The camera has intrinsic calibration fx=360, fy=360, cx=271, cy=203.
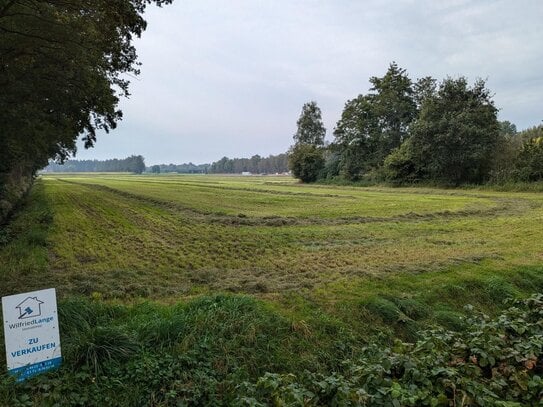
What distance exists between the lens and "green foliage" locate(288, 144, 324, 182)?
194ft

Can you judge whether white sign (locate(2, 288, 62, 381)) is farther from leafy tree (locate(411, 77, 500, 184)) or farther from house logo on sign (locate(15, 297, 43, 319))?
leafy tree (locate(411, 77, 500, 184))

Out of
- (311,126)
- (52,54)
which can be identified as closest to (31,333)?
(52,54)

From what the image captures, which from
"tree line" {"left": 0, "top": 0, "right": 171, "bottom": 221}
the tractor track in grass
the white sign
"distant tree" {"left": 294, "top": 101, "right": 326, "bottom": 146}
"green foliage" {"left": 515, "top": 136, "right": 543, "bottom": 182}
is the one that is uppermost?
"distant tree" {"left": 294, "top": 101, "right": 326, "bottom": 146}

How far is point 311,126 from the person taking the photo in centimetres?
7206

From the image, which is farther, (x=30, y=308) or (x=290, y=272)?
(x=290, y=272)

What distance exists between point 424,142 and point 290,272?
107 ft

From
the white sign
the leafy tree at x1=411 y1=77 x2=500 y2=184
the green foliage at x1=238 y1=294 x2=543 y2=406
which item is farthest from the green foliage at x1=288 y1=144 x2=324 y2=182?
the white sign

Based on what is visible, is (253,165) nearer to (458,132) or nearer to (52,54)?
(458,132)

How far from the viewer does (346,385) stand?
3568 millimetres

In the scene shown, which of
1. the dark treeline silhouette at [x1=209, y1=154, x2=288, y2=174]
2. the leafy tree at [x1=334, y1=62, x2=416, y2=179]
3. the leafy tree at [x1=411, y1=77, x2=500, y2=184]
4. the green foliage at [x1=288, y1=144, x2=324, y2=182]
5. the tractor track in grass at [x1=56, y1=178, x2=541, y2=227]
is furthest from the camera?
the dark treeline silhouette at [x1=209, y1=154, x2=288, y2=174]

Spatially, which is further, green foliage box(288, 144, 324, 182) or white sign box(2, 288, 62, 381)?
→ green foliage box(288, 144, 324, 182)

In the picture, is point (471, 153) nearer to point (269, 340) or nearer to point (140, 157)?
point (269, 340)

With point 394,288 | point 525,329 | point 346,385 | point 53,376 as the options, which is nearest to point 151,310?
point 53,376

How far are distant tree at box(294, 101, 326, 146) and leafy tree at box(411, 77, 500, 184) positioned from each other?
35676 millimetres
